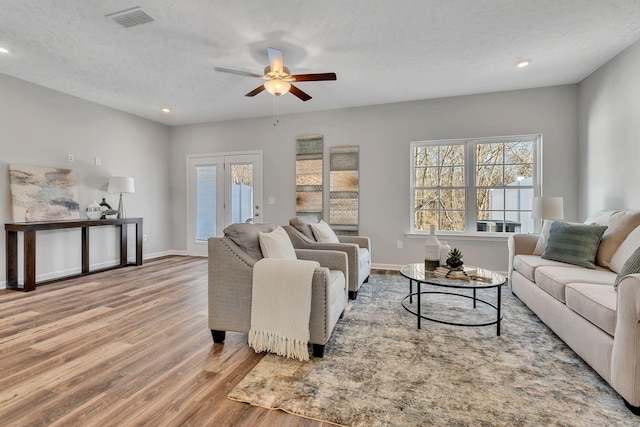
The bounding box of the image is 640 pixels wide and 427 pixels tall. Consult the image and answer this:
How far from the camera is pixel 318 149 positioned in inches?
199

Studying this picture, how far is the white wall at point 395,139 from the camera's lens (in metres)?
4.06

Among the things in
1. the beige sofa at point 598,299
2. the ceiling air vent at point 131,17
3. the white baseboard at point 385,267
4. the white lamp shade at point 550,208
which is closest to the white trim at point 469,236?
the white baseboard at point 385,267

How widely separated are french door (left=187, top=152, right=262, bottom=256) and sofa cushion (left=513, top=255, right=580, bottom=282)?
159 inches

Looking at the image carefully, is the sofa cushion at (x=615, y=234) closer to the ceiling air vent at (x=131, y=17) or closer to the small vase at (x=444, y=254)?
the small vase at (x=444, y=254)

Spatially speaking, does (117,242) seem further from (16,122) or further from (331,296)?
(331,296)

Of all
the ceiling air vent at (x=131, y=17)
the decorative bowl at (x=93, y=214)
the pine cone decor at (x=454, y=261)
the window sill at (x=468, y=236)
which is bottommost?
the pine cone decor at (x=454, y=261)

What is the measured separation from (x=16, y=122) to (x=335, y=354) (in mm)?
4834

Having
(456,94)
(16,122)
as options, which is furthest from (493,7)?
(16,122)

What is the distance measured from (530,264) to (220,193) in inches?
197

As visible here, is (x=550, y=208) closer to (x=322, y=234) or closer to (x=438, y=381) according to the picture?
(x=322, y=234)

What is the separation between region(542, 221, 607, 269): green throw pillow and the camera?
2584 mm

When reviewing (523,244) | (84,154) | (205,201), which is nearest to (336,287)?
(523,244)

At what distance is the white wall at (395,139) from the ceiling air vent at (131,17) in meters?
2.86

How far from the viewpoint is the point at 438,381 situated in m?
1.73
